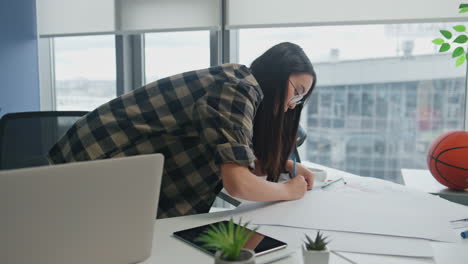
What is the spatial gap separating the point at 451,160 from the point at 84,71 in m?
2.63

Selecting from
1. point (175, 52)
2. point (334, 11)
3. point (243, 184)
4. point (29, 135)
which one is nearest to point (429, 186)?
point (243, 184)

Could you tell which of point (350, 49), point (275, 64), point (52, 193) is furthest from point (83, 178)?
point (350, 49)

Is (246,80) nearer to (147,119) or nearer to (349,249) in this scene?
(147,119)

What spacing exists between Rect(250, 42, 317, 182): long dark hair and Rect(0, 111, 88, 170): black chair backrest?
827mm

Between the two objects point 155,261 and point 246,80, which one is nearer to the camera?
point 155,261

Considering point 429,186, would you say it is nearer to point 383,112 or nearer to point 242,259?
point 383,112

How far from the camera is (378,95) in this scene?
2.48 meters

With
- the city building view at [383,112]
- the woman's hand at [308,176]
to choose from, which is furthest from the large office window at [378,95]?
the woman's hand at [308,176]

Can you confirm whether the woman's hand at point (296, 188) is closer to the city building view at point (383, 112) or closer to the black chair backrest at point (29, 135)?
the black chair backrest at point (29, 135)

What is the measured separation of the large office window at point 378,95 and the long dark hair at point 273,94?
3.78 feet

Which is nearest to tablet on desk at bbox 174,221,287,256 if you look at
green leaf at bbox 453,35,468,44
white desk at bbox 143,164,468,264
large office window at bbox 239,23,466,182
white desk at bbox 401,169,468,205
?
white desk at bbox 143,164,468,264

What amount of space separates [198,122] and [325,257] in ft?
1.77

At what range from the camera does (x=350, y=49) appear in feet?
8.17

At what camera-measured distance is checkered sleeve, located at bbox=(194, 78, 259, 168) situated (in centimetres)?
104
